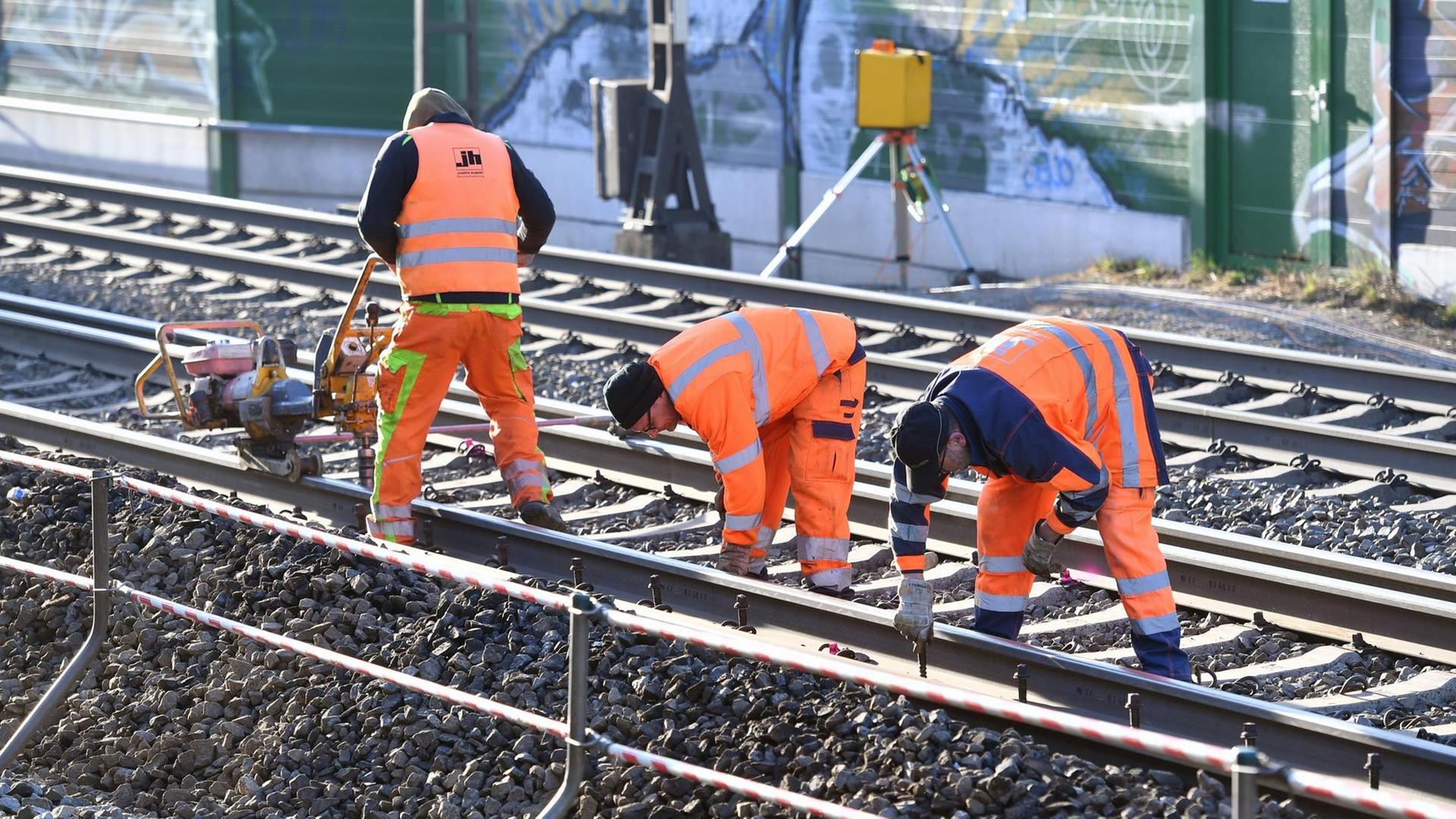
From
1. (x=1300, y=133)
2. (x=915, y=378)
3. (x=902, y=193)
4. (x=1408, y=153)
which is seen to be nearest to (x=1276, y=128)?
(x=1300, y=133)

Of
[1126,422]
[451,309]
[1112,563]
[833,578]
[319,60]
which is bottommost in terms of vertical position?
[833,578]

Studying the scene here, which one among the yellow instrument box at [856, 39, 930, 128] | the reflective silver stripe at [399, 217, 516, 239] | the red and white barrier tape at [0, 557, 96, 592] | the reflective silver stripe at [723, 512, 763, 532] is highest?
the yellow instrument box at [856, 39, 930, 128]

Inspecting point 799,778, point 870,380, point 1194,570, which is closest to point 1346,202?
point 870,380

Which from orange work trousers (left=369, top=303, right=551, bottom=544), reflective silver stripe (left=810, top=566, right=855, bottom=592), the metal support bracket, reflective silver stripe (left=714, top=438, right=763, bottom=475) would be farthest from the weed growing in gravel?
the metal support bracket

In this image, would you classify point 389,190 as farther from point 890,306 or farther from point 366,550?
point 890,306

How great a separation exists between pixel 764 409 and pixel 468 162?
1.78 metres

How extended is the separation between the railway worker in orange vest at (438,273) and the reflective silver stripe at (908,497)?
225 centimetres

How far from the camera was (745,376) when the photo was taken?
6.84 metres

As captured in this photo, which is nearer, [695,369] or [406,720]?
[406,720]

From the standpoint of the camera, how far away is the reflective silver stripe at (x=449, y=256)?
7801mm

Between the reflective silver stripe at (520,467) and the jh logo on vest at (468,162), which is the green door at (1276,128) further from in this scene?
the jh logo on vest at (468,162)

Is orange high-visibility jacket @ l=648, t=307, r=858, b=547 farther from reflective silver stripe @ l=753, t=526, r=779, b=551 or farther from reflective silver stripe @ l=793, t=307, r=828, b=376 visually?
reflective silver stripe @ l=753, t=526, r=779, b=551

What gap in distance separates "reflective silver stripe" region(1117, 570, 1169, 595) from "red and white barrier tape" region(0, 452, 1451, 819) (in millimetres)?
1304

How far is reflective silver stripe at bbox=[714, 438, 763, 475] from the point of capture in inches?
268
